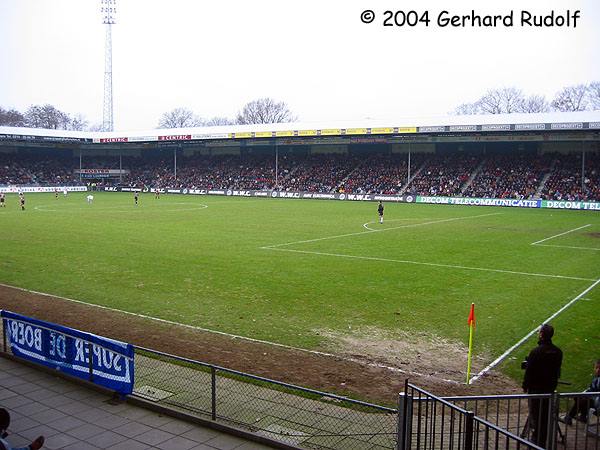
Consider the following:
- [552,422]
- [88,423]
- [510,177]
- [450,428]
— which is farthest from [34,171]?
[552,422]

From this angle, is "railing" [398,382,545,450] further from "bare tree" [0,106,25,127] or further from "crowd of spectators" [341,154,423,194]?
"bare tree" [0,106,25,127]

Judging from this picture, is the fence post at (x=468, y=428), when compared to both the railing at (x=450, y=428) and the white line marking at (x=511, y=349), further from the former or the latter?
the white line marking at (x=511, y=349)

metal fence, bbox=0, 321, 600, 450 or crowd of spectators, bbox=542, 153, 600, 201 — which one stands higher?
crowd of spectators, bbox=542, 153, 600, 201

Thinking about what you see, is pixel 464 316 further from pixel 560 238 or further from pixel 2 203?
pixel 2 203

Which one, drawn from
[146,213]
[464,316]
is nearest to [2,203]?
[146,213]

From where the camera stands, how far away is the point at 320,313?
628 inches

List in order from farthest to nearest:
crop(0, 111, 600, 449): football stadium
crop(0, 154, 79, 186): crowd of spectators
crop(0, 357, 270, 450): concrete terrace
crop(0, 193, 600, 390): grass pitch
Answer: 1. crop(0, 154, 79, 186): crowd of spectators
2. crop(0, 193, 600, 390): grass pitch
3. crop(0, 111, 600, 449): football stadium
4. crop(0, 357, 270, 450): concrete terrace

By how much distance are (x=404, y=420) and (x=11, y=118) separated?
5498 inches

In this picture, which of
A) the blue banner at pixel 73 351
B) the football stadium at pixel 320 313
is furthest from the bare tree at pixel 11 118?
the blue banner at pixel 73 351

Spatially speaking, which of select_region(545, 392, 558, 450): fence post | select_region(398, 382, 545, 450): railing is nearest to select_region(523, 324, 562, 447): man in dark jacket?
select_region(398, 382, 545, 450): railing

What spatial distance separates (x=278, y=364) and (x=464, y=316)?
6354 mm

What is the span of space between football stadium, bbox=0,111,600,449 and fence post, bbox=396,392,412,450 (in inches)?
0.9

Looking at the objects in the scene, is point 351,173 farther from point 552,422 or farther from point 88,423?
point 552,422

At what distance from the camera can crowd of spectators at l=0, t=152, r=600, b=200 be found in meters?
64.0
